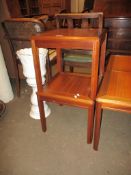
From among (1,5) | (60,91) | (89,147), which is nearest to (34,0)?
(1,5)

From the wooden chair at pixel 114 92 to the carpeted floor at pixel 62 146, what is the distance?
5.6 inches

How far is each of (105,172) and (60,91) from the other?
2.09ft

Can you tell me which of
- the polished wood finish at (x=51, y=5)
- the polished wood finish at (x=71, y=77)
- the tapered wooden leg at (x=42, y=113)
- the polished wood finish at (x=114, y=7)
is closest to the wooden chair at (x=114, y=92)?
the polished wood finish at (x=71, y=77)

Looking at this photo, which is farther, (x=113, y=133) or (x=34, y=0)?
(x=34, y=0)

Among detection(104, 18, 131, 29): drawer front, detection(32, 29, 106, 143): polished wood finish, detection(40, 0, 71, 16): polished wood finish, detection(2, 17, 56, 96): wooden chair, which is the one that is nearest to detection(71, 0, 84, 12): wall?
detection(40, 0, 71, 16): polished wood finish

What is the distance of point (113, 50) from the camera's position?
197 centimetres

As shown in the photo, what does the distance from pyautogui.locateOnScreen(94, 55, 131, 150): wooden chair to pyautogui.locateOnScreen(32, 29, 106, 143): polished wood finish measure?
0.06m

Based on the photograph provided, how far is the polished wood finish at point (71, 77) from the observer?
90 cm

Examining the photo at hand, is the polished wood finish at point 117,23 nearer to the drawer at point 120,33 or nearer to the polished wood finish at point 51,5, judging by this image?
the drawer at point 120,33

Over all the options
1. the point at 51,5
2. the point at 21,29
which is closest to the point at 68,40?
the point at 21,29

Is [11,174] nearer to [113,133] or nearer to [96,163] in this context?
[96,163]

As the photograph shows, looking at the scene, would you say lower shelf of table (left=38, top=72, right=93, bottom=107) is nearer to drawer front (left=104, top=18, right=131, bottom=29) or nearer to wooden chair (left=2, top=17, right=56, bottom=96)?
wooden chair (left=2, top=17, right=56, bottom=96)

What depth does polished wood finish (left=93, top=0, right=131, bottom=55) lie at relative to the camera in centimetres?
178

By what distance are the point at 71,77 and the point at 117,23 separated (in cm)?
94
